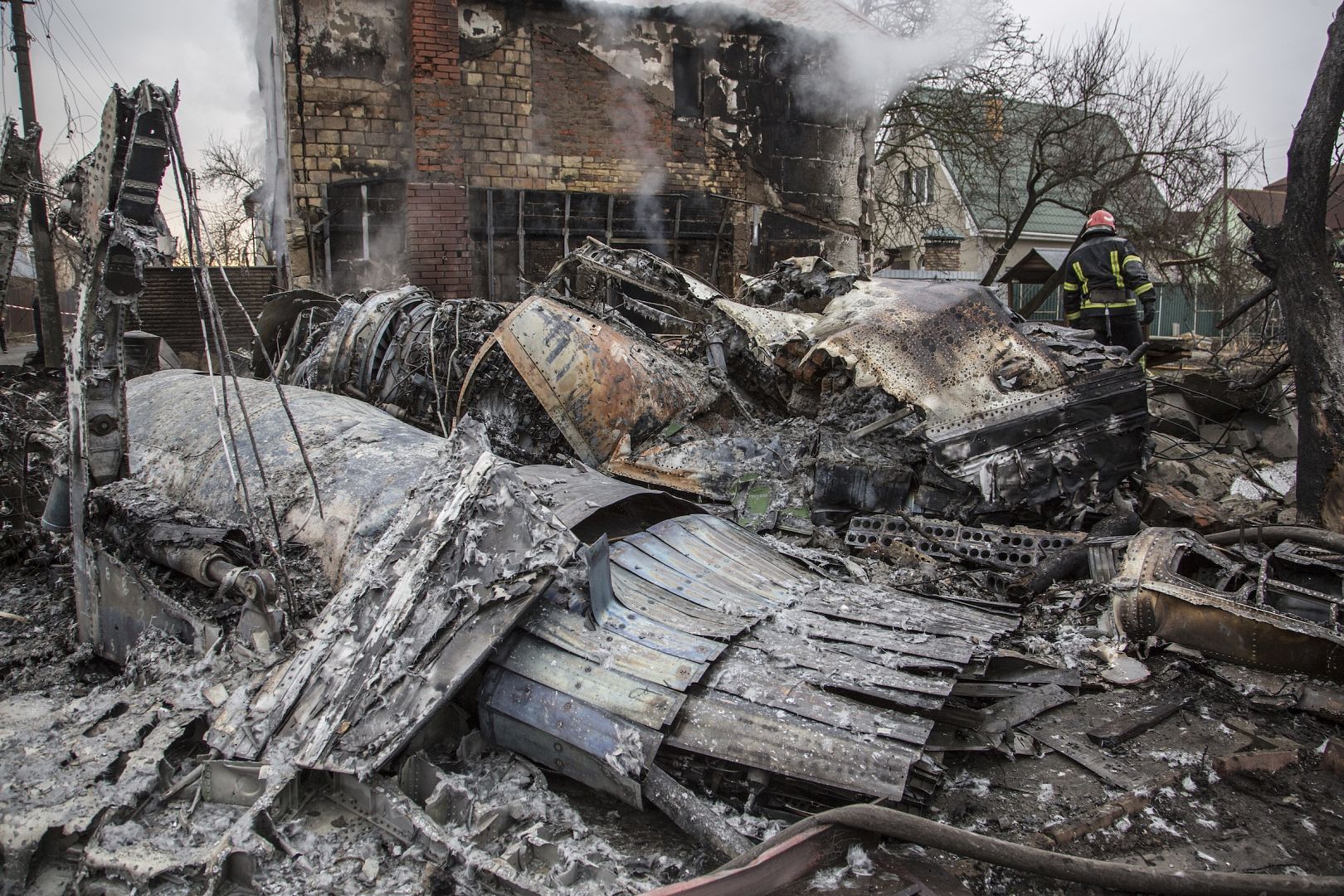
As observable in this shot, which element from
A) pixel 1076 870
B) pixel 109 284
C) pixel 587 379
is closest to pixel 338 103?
pixel 587 379

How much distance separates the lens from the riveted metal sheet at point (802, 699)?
242 cm

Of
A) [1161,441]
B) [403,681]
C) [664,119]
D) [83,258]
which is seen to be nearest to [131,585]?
[83,258]

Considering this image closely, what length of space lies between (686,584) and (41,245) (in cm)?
1416

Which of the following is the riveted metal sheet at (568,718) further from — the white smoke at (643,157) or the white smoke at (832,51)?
the white smoke at (832,51)

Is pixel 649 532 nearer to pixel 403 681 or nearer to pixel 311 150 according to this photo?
pixel 403 681

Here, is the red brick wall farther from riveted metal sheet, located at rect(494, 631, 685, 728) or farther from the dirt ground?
riveted metal sheet, located at rect(494, 631, 685, 728)

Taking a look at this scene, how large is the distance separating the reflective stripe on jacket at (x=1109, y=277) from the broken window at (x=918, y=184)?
407 inches

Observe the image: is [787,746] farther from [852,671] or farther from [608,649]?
[608,649]

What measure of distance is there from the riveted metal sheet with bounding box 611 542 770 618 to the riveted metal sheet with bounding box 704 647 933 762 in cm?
38

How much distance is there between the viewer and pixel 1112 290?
285 inches

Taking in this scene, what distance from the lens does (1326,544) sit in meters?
3.82

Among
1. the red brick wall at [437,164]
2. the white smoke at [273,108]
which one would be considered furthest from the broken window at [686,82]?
the white smoke at [273,108]

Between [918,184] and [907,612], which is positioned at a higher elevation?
[918,184]

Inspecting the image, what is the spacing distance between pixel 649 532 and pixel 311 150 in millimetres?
9002
